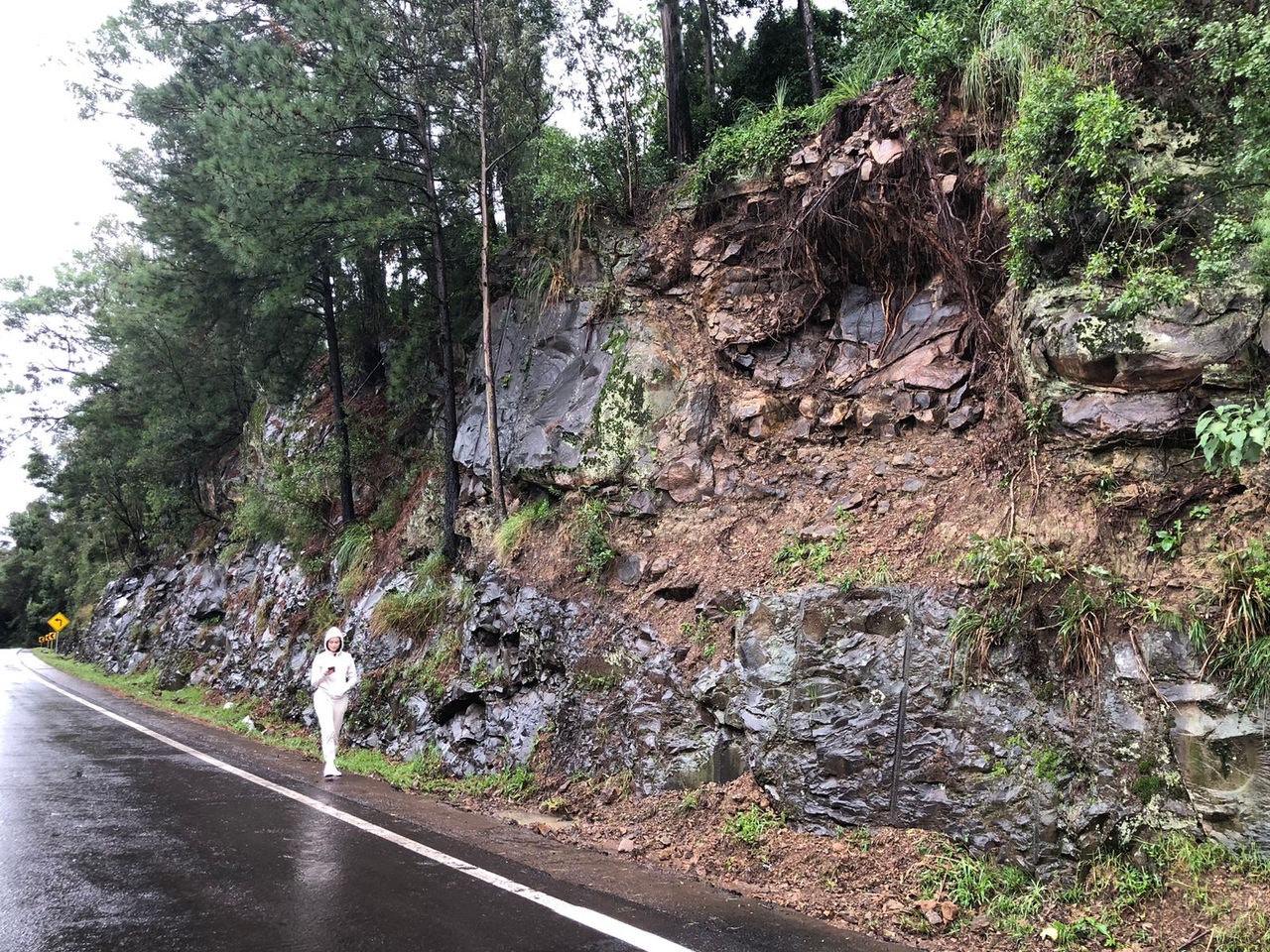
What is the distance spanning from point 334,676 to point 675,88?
10.1m

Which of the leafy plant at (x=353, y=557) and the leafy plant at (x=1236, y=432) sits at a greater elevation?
the leafy plant at (x=1236, y=432)

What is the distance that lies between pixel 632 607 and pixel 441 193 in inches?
361

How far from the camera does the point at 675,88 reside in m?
11.8

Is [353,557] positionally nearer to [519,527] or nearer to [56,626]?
[519,527]

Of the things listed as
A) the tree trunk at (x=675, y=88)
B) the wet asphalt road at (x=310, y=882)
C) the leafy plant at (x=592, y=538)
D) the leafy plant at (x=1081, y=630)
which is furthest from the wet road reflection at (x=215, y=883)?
the tree trunk at (x=675, y=88)

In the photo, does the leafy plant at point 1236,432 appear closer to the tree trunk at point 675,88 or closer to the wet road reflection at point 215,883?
the wet road reflection at point 215,883

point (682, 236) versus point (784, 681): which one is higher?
point (682, 236)

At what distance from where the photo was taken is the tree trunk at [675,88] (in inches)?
465

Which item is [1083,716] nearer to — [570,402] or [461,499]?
[570,402]

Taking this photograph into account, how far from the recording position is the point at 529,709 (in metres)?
8.66

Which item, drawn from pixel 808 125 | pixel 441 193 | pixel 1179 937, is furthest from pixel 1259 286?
pixel 441 193

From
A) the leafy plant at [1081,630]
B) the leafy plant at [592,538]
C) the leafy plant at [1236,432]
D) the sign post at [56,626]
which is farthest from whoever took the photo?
the sign post at [56,626]

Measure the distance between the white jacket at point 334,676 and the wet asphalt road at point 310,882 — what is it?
115cm

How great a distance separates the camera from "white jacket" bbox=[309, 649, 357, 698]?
8.85 m
